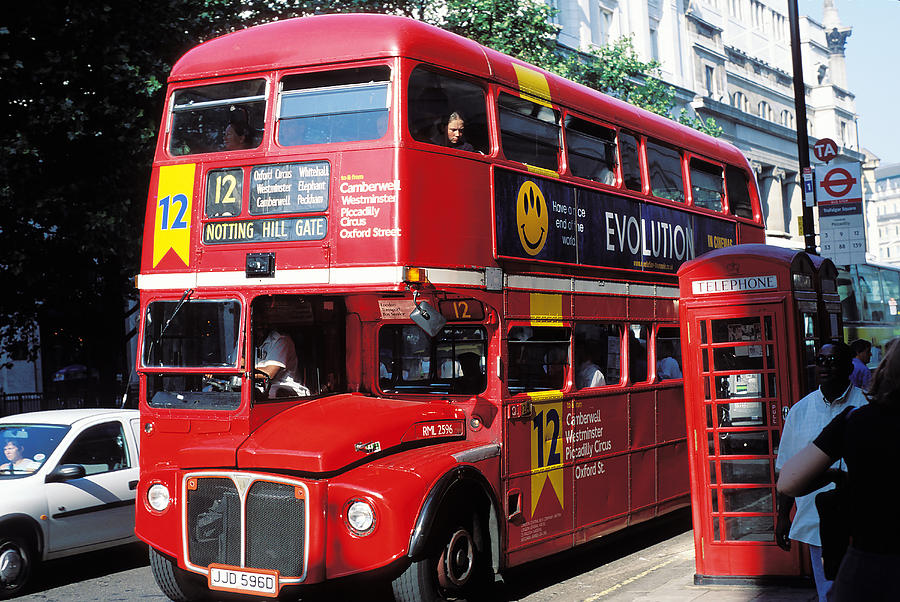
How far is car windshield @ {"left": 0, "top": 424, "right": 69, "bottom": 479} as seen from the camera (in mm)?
9422

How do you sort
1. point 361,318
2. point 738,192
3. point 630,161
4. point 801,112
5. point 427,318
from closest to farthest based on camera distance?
point 427,318 < point 361,318 < point 630,161 < point 738,192 < point 801,112

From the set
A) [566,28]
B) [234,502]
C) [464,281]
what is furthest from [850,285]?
[234,502]

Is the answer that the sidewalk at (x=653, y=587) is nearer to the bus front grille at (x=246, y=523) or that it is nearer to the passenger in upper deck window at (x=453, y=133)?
the bus front grille at (x=246, y=523)

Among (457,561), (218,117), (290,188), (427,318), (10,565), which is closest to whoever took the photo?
(427,318)

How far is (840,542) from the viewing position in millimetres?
4031

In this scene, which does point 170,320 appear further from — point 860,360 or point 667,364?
point 860,360

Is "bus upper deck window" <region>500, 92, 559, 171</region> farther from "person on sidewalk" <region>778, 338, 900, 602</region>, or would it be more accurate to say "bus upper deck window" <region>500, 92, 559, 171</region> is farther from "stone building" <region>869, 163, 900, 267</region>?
"stone building" <region>869, 163, 900, 267</region>

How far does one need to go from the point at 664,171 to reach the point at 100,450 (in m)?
6.36

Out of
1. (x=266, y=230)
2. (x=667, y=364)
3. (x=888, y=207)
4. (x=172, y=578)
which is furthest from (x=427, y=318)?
(x=888, y=207)

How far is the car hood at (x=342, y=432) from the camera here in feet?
22.9

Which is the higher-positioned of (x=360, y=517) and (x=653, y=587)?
(x=360, y=517)

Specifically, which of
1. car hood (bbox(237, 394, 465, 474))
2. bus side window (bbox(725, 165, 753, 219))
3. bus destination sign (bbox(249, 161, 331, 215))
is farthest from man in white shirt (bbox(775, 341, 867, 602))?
bus side window (bbox(725, 165, 753, 219))

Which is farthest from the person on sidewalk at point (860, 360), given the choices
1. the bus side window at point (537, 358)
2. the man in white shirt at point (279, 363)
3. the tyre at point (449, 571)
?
the man in white shirt at point (279, 363)

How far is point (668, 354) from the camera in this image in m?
11.4
